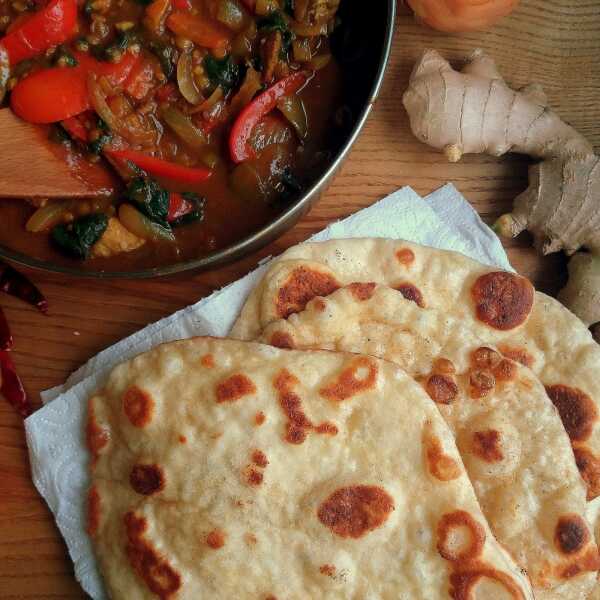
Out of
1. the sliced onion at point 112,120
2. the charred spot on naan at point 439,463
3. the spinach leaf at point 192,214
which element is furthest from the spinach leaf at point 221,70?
the charred spot on naan at point 439,463

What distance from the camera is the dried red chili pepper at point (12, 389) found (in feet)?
10.1

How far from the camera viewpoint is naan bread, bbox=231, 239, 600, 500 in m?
2.83

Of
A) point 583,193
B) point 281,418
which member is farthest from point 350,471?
point 583,193

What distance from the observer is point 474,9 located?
3.20 meters

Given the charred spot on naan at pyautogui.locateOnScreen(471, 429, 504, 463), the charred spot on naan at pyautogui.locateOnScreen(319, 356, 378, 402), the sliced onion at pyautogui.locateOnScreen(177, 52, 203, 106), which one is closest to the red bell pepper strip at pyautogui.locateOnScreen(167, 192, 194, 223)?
the sliced onion at pyautogui.locateOnScreen(177, 52, 203, 106)

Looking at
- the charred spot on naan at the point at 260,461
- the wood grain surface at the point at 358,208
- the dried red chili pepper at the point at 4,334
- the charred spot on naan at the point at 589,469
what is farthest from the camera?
the dried red chili pepper at the point at 4,334

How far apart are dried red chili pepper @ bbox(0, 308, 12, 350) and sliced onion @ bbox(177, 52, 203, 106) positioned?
1.22 m

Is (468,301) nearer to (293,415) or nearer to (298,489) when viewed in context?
(293,415)

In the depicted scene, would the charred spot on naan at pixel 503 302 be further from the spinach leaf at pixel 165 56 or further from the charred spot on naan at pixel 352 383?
the spinach leaf at pixel 165 56

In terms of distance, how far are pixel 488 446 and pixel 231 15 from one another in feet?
6.51

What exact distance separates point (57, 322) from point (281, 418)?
120 cm

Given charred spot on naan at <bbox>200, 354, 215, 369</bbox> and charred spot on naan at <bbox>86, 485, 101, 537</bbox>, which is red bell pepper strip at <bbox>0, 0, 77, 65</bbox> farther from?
charred spot on naan at <bbox>86, 485, 101, 537</bbox>

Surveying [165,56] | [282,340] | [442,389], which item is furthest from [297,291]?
[165,56]

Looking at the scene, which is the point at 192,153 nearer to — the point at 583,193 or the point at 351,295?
the point at 351,295
